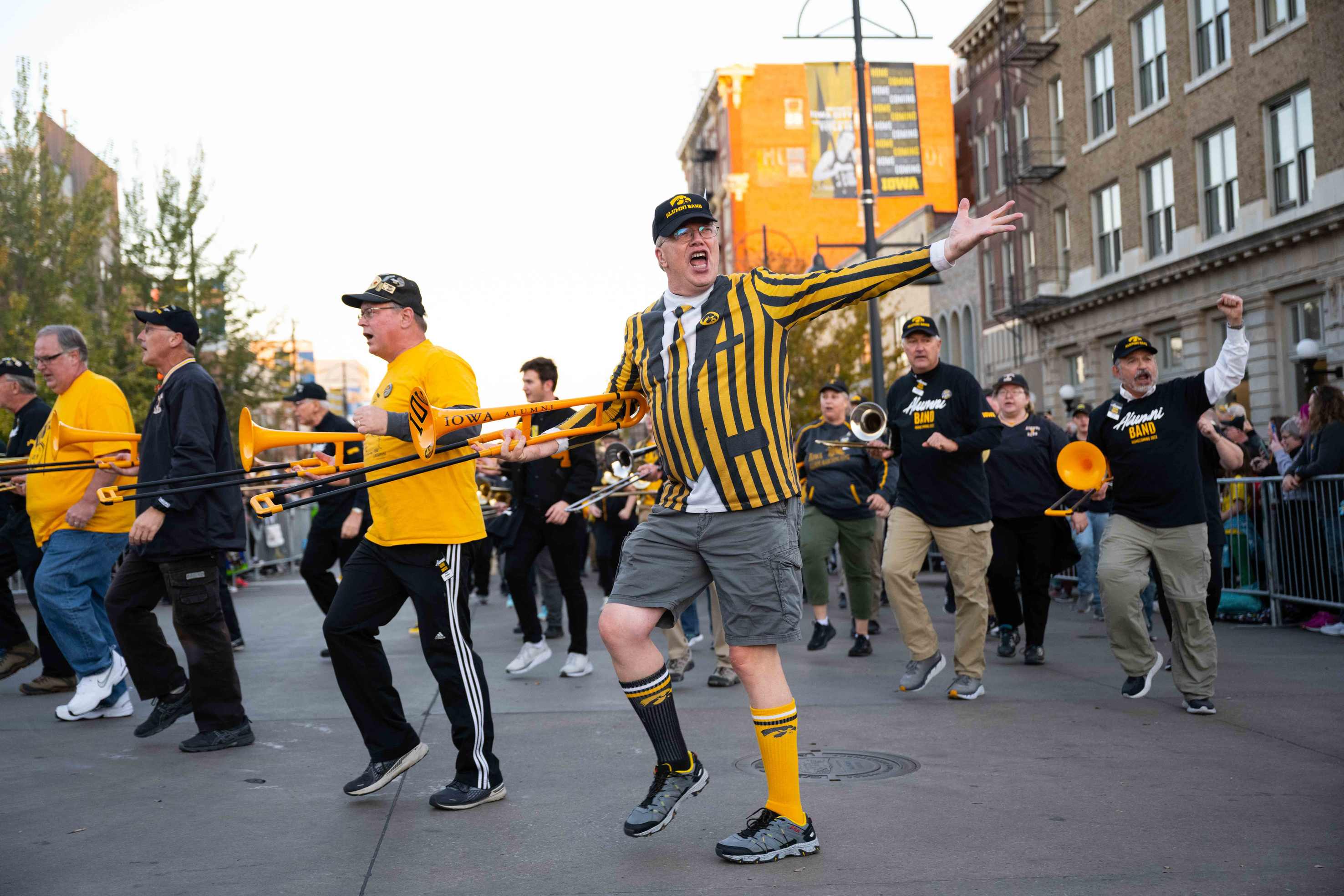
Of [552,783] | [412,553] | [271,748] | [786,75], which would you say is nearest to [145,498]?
[271,748]

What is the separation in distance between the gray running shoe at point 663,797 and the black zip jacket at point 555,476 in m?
4.23

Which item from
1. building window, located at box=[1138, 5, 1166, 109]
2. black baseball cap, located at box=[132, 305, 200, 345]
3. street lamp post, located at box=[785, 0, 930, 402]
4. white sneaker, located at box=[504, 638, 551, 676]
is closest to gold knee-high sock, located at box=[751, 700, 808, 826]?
black baseball cap, located at box=[132, 305, 200, 345]

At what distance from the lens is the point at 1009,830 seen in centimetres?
444

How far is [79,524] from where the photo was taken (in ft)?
22.8

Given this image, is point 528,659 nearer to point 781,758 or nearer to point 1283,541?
point 781,758

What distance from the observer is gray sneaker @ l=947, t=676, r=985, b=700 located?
23.9 ft

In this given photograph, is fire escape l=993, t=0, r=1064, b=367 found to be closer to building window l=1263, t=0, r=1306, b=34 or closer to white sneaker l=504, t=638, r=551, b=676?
building window l=1263, t=0, r=1306, b=34

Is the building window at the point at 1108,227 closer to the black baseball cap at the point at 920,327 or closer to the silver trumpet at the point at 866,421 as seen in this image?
the silver trumpet at the point at 866,421

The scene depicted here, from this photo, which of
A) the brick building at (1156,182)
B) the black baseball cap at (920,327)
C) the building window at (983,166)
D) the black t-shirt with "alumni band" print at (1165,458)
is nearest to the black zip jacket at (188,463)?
the black baseball cap at (920,327)

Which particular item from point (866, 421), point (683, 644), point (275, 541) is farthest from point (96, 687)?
point (275, 541)

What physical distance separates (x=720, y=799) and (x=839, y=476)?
17.4 feet

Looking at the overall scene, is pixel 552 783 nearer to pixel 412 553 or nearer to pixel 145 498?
pixel 412 553

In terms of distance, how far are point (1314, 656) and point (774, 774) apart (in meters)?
6.09

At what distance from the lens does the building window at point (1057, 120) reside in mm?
30750
